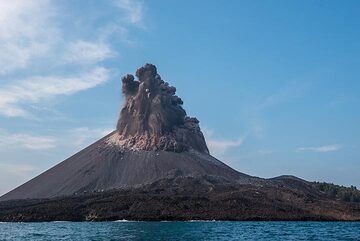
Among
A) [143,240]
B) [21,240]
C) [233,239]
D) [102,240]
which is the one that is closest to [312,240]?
[233,239]

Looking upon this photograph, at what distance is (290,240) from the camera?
281 ft

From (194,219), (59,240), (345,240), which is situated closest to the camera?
(345,240)

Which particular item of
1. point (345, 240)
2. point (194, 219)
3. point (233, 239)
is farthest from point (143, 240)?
point (194, 219)

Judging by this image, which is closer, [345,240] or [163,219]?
[345,240]

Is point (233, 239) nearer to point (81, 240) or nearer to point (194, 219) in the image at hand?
point (81, 240)

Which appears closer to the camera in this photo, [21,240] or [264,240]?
[264,240]

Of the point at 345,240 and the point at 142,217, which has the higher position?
the point at 142,217

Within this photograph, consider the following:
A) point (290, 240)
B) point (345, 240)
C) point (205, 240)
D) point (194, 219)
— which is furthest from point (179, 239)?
point (194, 219)

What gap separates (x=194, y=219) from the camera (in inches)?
7810

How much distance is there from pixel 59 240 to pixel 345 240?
155 feet

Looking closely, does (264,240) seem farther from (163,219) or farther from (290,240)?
(163,219)

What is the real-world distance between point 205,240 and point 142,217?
386 feet

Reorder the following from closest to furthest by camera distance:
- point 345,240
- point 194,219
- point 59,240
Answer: point 345,240
point 59,240
point 194,219

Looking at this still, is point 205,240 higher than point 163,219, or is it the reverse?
point 163,219
